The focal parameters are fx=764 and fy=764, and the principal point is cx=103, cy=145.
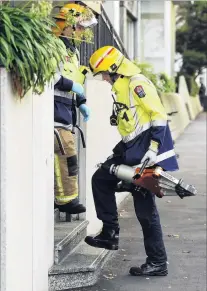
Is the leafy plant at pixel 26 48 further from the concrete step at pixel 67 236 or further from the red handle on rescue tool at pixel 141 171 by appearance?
the concrete step at pixel 67 236

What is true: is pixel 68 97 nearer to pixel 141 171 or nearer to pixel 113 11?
pixel 141 171

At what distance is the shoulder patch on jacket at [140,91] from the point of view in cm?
630

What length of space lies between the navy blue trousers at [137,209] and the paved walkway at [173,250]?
27cm

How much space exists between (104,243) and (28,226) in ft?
5.45

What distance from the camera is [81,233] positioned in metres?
7.16

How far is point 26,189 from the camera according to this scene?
501cm

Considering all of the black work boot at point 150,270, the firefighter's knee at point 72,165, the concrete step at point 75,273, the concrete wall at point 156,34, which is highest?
the firefighter's knee at point 72,165

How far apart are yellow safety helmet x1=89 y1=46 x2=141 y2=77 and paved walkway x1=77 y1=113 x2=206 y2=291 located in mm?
1765

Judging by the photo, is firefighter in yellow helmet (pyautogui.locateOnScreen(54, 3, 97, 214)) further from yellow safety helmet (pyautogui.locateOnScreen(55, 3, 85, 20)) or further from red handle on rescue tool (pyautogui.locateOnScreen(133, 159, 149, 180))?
red handle on rescue tool (pyautogui.locateOnScreen(133, 159, 149, 180))

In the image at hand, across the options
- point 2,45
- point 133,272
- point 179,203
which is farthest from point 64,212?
point 179,203

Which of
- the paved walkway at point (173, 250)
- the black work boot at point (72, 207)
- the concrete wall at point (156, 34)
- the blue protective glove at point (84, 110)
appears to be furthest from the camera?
the concrete wall at point (156, 34)

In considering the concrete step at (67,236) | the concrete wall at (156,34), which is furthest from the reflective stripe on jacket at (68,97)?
the concrete wall at (156,34)

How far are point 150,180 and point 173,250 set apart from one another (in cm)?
171

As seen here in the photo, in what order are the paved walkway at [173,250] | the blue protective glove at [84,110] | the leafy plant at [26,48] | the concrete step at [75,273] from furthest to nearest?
1. the blue protective glove at [84,110]
2. the paved walkway at [173,250]
3. the concrete step at [75,273]
4. the leafy plant at [26,48]
